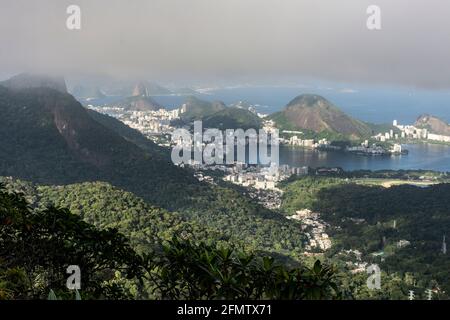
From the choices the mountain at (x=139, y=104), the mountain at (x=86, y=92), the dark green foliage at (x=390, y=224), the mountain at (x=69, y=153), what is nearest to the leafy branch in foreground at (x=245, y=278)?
the dark green foliage at (x=390, y=224)

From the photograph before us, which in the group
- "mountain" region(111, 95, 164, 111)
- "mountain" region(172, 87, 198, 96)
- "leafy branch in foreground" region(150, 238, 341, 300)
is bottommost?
"leafy branch in foreground" region(150, 238, 341, 300)

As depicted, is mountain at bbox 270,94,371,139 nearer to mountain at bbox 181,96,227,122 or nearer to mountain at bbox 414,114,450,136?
mountain at bbox 414,114,450,136

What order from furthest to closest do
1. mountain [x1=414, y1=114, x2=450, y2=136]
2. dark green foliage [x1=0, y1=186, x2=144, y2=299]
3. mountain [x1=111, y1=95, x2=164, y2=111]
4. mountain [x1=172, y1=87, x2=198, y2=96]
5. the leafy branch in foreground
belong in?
1. mountain [x1=172, y1=87, x2=198, y2=96]
2. mountain [x1=111, y1=95, x2=164, y2=111]
3. mountain [x1=414, y1=114, x2=450, y2=136]
4. dark green foliage [x1=0, y1=186, x2=144, y2=299]
5. the leafy branch in foreground

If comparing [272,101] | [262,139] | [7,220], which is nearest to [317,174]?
[262,139]

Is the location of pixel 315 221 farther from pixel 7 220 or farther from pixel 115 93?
pixel 115 93

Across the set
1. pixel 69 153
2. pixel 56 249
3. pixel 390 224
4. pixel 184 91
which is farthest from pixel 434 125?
pixel 184 91

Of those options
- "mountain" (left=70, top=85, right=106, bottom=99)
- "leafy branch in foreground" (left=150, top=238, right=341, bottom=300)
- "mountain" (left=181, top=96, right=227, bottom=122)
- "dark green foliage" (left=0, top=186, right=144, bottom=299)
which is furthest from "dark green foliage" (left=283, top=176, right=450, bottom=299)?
"mountain" (left=70, top=85, right=106, bottom=99)
